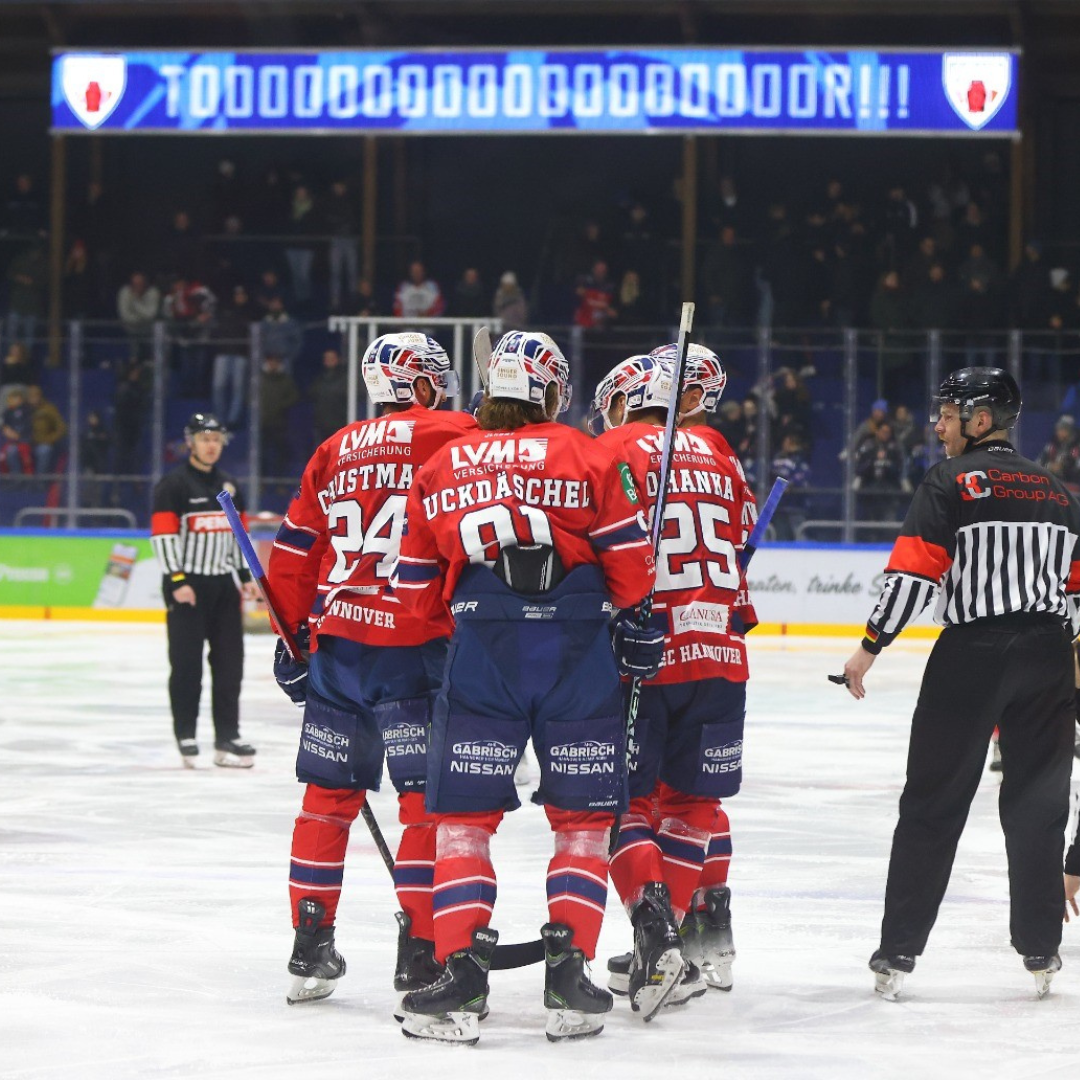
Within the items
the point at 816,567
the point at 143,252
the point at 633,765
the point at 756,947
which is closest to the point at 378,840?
the point at 633,765

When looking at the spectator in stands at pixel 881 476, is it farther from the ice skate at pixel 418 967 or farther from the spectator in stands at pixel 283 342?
the ice skate at pixel 418 967

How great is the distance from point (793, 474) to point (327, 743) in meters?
11.0

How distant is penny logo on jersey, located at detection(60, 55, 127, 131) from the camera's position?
17609mm

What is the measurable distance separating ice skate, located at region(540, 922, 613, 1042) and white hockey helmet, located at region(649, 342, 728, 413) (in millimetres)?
1378

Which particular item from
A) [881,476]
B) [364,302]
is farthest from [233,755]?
[364,302]

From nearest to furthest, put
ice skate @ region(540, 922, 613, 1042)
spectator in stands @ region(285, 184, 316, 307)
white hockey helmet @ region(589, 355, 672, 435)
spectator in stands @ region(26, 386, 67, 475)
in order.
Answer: ice skate @ region(540, 922, 613, 1042) → white hockey helmet @ region(589, 355, 672, 435) → spectator in stands @ region(26, 386, 67, 475) → spectator in stands @ region(285, 184, 316, 307)

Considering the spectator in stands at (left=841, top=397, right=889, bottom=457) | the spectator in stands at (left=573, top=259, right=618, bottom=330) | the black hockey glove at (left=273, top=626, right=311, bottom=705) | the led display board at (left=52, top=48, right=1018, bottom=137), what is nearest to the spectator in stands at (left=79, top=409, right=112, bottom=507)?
the led display board at (left=52, top=48, right=1018, bottom=137)

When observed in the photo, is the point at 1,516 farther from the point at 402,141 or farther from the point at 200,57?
the point at 402,141

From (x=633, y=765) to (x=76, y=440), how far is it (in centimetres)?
1228


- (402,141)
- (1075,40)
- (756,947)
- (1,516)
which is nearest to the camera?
(756,947)

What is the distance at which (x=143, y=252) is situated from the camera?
1959 cm

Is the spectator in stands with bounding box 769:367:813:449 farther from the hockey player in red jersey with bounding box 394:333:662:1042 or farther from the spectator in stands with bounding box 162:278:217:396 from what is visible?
the hockey player in red jersey with bounding box 394:333:662:1042

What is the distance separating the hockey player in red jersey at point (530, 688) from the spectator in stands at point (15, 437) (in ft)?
42.1

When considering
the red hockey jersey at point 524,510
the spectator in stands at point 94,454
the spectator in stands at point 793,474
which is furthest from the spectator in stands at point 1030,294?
the red hockey jersey at point 524,510
